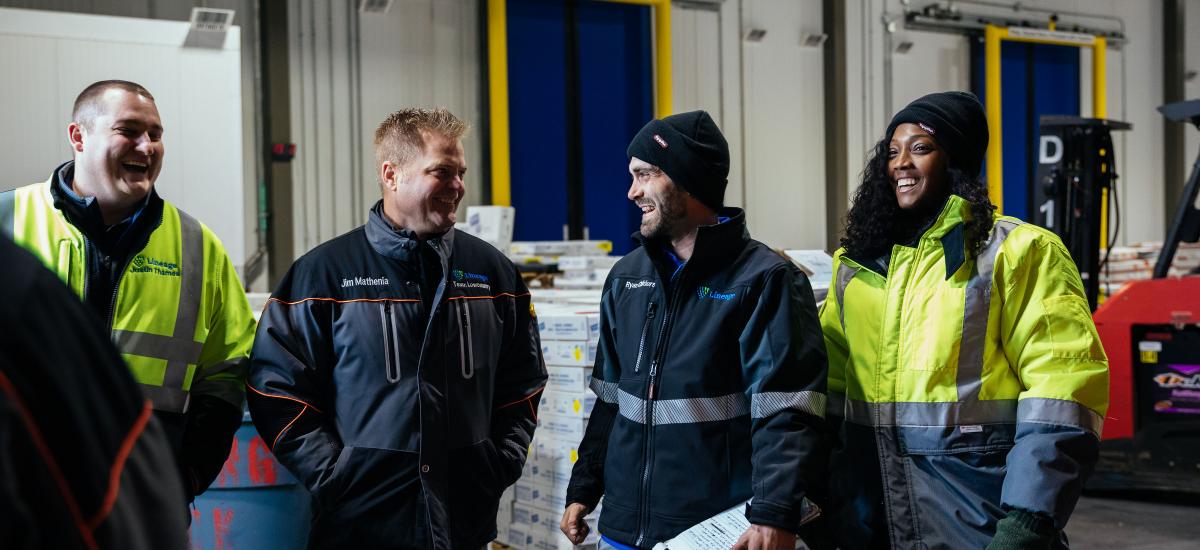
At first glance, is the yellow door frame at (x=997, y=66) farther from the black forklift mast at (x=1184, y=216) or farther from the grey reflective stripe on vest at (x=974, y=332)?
the grey reflective stripe on vest at (x=974, y=332)

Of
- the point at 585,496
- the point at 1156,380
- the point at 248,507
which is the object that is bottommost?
the point at 1156,380

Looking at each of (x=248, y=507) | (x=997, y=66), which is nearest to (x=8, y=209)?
(x=248, y=507)

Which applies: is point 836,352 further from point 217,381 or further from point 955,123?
point 217,381

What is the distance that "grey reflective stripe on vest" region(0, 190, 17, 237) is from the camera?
2.26 m

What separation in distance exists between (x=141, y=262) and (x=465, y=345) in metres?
0.79

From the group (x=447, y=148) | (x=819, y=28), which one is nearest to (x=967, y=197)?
(x=447, y=148)

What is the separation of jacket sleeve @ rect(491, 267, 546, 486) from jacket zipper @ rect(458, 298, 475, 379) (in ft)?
0.66

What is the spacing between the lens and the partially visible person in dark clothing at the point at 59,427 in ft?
2.38

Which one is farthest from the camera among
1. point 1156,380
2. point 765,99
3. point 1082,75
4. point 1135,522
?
point 1082,75

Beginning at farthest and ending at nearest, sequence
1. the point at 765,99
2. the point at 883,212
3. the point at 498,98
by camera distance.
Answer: the point at 765,99
the point at 498,98
the point at 883,212

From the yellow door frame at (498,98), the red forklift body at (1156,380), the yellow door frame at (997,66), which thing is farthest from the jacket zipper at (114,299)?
the yellow door frame at (997,66)

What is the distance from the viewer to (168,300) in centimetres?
234

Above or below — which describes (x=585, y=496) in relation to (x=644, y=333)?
below

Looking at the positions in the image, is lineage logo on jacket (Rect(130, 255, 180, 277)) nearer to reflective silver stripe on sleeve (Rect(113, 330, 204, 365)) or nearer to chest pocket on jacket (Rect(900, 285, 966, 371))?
reflective silver stripe on sleeve (Rect(113, 330, 204, 365))
